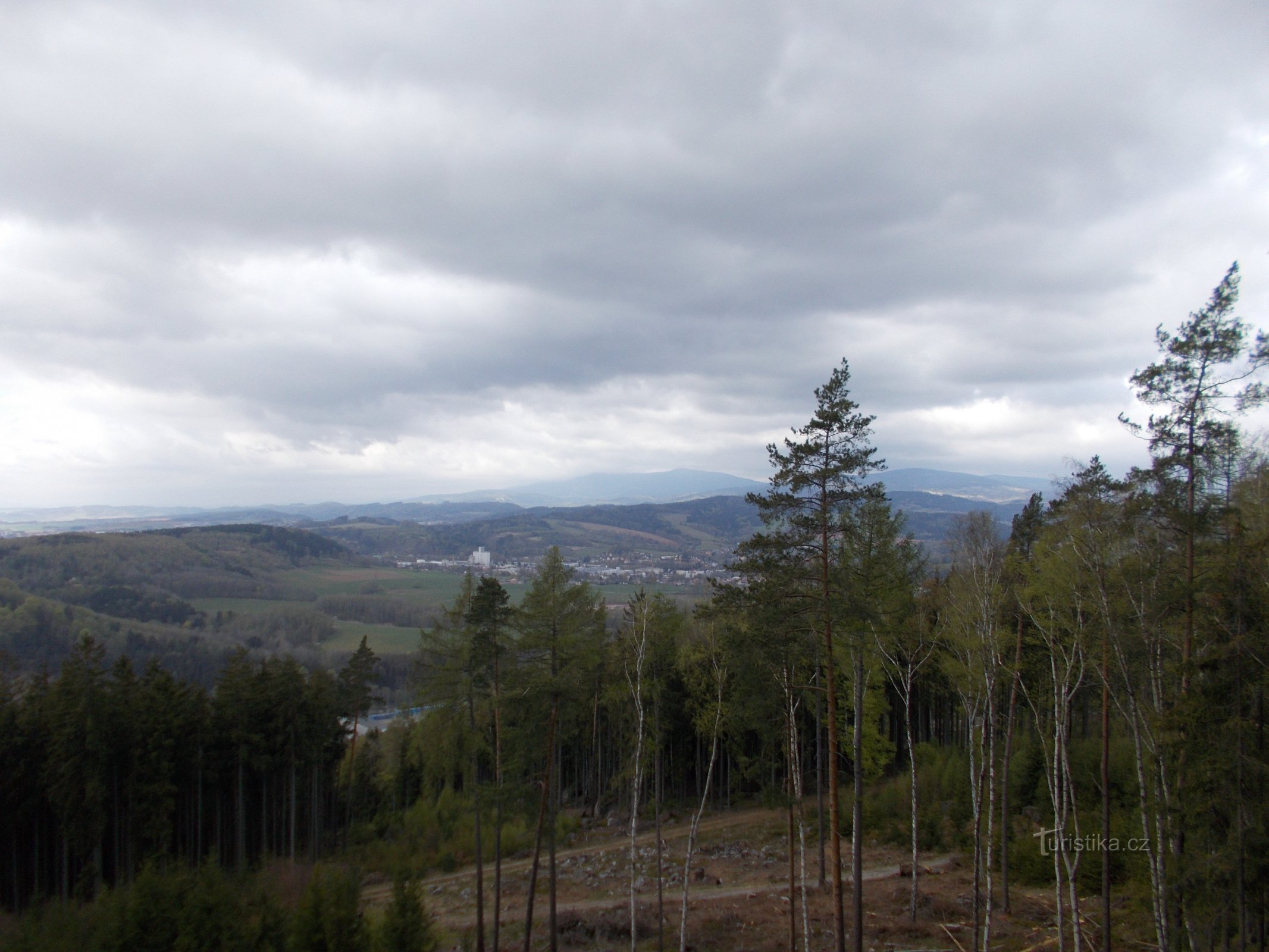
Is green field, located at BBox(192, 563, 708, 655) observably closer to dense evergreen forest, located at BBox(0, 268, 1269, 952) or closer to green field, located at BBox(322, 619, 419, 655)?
green field, located at BBox(322, 619, 419, 655)

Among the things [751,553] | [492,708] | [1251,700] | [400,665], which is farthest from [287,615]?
[1251,700]

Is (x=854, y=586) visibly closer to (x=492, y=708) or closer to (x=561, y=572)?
(x=561, y=572)

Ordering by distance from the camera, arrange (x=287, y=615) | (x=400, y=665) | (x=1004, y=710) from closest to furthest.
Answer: (x=1004, y=710), (x=400, y=665), (x=287, y=615)

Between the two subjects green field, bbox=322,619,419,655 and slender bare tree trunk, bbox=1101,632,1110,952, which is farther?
green field, bbox=322,619,419,655

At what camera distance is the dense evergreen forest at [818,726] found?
11688mm

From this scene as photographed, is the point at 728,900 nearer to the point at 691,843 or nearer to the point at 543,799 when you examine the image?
the point at 691,843

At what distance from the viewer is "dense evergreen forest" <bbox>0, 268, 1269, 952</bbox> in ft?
38.3

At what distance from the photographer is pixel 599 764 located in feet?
125

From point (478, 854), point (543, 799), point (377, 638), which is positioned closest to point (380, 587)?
point (377, 638)

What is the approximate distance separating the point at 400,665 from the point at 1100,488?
77292 mm

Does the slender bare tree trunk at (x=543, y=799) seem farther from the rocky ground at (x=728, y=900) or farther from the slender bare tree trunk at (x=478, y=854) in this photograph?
the rocky ground at (x=728, y=900)

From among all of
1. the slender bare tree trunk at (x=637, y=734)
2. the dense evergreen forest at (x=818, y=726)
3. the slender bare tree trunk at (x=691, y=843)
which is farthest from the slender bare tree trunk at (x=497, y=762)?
the slender bare tree trunk at (x=637, y=734)

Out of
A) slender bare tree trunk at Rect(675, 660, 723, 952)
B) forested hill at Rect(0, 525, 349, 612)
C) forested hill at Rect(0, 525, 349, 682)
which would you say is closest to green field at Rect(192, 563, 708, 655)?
forested hill at Rect(0, 525, 349, 682)

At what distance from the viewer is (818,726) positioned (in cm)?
1609
